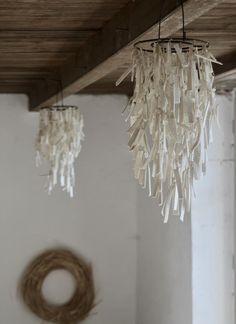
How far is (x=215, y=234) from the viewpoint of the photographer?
414cm

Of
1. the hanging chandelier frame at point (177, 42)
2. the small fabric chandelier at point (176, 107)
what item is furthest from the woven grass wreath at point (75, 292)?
the hanging chandelier frame at point (177, 42)

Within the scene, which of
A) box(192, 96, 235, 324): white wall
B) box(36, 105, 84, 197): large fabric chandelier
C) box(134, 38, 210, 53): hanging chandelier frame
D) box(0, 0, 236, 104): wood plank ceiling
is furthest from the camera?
box(192, 96, 235, 324): white wall

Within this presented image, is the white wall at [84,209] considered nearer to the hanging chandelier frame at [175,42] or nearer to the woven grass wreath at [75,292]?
the woven grass wreath at [75,292]

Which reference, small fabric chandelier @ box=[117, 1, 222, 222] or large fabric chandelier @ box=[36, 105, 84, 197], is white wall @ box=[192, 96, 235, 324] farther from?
small fabric chandelier @ box=[117, 1, 222, 222]

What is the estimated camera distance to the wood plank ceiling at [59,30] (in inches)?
96.7

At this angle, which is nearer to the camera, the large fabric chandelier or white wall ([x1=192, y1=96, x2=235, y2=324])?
the large fabric chandelier

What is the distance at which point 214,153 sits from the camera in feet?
13.6

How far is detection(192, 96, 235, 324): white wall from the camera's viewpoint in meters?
4.12

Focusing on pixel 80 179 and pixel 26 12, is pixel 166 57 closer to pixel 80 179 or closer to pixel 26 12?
pixel 26 12

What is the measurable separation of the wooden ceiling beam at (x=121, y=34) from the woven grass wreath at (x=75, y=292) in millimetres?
1438

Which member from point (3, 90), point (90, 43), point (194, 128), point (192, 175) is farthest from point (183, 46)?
point (3, 90)

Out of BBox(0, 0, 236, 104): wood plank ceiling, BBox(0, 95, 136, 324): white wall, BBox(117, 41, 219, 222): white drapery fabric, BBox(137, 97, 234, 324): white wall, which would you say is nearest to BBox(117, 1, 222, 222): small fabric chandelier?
BBox(117, 41, 219, 222): white drapery fabric

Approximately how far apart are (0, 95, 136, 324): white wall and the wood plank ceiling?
38.5 inches

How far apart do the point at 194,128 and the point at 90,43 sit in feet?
3.68
